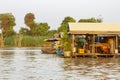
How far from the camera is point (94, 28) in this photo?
33344mm

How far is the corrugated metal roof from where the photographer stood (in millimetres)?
32625

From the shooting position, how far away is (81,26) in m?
33.7

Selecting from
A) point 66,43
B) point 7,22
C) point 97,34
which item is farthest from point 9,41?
point 97,34

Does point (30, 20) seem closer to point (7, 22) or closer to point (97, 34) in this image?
point (7, 22)

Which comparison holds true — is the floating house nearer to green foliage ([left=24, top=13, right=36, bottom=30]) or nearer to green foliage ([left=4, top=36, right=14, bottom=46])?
green foliage ([left=4, top=36, right=14, bottom=46])

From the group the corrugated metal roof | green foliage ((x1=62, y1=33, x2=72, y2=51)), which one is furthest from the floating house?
green foliage ((x1=62, y1=33, x2=72, y2=51))

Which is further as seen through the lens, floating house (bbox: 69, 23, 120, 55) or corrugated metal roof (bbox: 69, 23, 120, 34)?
floating house (bbox: 69, 23, 120, 55)

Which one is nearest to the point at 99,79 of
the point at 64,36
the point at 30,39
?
the point at 64,36

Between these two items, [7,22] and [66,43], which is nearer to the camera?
[66,43]

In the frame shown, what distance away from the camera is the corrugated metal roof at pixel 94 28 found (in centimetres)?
3262

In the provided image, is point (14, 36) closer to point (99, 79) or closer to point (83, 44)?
point (83, 44)

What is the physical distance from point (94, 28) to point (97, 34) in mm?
516

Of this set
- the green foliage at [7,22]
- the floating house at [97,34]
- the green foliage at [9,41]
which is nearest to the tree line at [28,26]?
the green foliage at [7,22]

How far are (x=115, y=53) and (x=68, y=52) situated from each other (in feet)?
11.8
